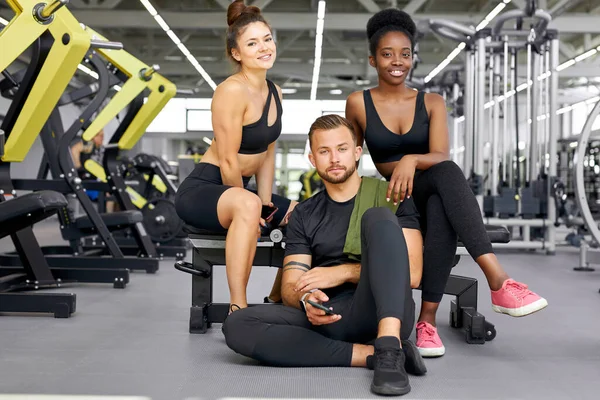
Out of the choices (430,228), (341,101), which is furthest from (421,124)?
(341,101)

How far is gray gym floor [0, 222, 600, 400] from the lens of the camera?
1950 mm

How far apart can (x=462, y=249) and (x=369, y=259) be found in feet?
2.65

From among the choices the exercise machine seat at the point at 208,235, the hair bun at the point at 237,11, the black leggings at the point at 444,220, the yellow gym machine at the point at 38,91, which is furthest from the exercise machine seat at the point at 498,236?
the yellow gym machine at the point at 38,91

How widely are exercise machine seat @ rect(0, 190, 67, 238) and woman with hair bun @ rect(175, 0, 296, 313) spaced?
0.78 meters

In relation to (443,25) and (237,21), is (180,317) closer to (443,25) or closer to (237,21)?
(237,21)

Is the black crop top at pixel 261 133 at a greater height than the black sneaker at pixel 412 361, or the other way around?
the black crop top at pixel 261 133

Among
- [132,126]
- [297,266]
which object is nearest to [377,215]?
[297,266]

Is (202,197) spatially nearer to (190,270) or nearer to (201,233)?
(201,233)

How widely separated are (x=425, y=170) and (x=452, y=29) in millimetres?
4979

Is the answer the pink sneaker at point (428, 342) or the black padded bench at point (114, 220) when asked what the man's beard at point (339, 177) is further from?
the black padded bench at point (114, 220)

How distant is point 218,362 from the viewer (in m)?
2.29

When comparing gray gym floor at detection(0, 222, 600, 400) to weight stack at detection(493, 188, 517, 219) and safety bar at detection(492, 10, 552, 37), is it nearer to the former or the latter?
weight stack at detection(493, 188, 517, 219)

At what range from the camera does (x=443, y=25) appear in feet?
22.8

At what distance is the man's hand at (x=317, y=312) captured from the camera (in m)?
2.04
